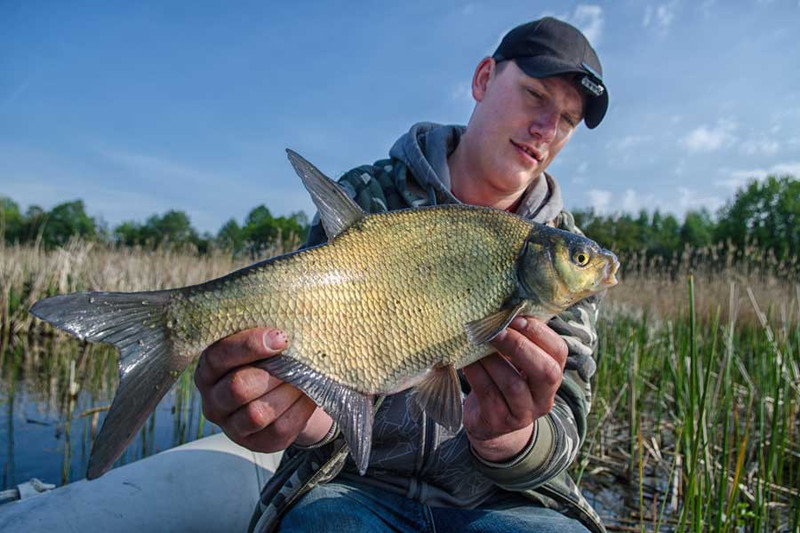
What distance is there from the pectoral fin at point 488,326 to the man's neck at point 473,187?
111cm

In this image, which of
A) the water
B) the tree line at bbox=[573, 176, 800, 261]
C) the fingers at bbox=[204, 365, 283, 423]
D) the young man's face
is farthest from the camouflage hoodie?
the tree line at bbox=[573, 176, 800, 261]

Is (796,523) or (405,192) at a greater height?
(405,192)

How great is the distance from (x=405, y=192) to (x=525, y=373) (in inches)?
41.6

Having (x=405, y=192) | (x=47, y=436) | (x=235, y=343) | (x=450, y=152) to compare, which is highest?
(x=450, y=152)

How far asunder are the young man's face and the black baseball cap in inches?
2.0

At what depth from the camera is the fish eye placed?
1531mm

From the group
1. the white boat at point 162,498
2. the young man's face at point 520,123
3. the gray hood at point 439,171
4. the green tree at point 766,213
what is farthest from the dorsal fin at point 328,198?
the green tree at point 766,213

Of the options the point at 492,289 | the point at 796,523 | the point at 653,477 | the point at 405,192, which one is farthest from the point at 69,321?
the point at 653,477

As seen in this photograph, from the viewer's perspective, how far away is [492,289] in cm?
149

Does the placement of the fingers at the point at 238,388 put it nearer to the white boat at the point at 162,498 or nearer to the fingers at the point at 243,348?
the fingers at the point at 243,348

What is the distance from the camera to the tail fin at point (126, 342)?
3.82ft

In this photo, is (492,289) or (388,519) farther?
(388,519)

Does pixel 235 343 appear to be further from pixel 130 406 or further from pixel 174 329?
pixel 130 406

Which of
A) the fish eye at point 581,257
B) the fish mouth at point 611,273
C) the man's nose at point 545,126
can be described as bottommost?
the fish mouth at point 611,273
